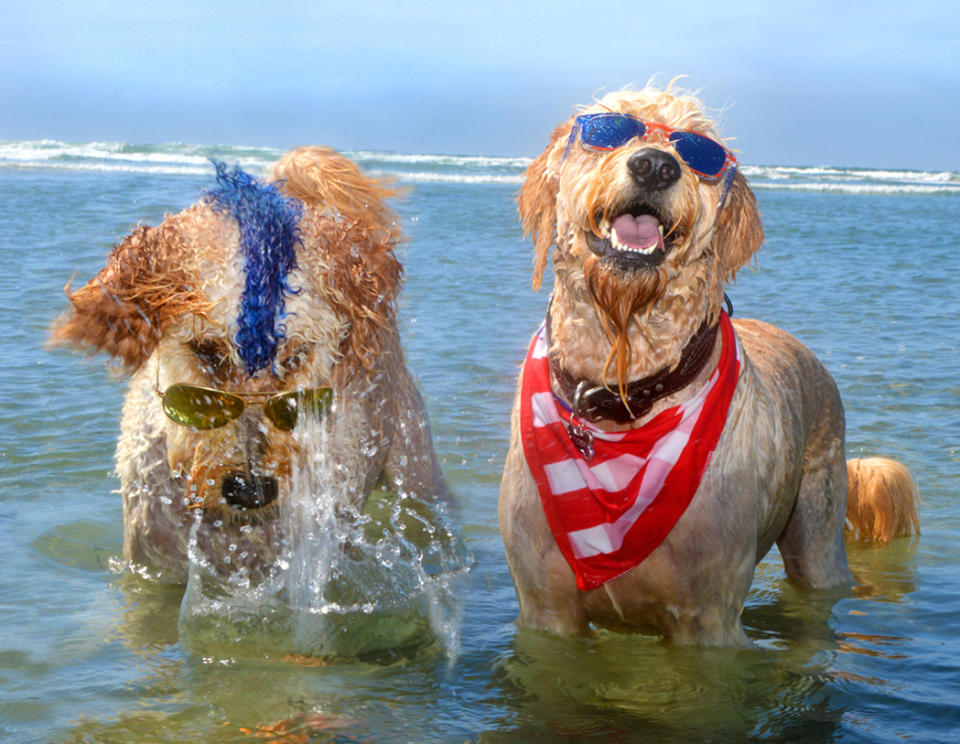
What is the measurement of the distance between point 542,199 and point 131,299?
1.47m

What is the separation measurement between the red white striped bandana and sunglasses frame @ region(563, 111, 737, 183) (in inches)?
23.2

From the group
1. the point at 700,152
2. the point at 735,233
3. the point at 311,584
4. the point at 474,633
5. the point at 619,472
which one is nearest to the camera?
the point at 700,152

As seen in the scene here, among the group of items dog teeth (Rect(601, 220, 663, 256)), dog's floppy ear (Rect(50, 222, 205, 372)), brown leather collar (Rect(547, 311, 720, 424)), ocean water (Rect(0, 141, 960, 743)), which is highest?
dog teeth (Rect(601, 220, 663, 256))

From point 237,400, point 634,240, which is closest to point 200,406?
point 237,400

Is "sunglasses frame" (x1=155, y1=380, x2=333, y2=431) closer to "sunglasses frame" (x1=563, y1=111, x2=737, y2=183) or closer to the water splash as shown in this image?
the water splash

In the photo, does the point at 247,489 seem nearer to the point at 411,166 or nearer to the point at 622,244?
the point at 622,244

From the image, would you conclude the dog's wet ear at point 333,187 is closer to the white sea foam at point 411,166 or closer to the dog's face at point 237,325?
the dog's face at point 237,325

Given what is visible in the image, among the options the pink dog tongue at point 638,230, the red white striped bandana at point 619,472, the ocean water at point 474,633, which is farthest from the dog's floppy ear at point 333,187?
the pink dog tongue at point 638,230

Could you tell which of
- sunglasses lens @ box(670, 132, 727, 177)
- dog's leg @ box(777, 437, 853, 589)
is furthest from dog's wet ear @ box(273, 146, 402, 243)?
dog's leg @ box(777, 437, 853, 589)

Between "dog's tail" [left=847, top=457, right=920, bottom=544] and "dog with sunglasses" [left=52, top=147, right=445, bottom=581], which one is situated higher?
"dog with sunglasses" [left=52, top=147, right=445, bottom=581]

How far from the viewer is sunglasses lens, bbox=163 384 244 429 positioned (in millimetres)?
3980

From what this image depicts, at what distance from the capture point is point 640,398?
3.79 m

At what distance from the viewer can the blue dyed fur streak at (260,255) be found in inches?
153

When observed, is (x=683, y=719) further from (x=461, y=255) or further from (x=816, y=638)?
(x=461, y=255)
